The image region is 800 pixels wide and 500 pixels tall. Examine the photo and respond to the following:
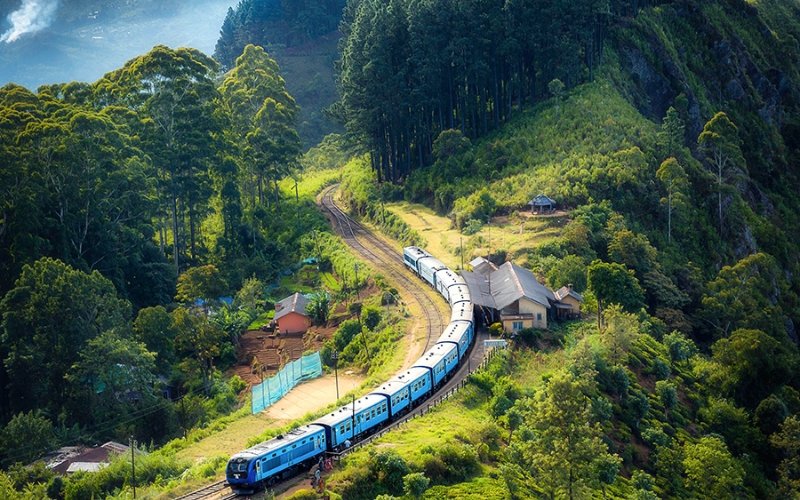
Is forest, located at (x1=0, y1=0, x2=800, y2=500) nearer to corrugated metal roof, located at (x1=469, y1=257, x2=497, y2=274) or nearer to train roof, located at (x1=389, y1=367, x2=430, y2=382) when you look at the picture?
corrugated metal roof, located at (x1=469, y1=257, x2=497, y2=274)

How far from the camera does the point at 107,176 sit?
3137 inches

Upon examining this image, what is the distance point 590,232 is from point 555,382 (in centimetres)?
4127

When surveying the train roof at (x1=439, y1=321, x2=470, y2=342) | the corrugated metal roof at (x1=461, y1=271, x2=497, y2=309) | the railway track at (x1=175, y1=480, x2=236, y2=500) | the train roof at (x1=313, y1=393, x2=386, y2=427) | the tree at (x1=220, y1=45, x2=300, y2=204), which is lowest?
the railway track at (x1=175, y1=480, x2=236, y2=500)

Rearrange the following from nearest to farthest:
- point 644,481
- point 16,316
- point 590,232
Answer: point 644,481 → point 16,316 → point 590,232

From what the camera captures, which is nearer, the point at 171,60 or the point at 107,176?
the point at 107,176

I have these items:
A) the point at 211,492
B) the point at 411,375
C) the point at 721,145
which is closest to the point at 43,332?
the point at 211,492

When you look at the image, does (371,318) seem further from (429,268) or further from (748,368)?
(748,368)

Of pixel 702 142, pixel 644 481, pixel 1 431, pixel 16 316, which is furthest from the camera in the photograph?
pixel 702 142

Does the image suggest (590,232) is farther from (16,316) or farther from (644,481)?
(16,316)

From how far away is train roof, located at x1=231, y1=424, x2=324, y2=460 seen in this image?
42.2 m

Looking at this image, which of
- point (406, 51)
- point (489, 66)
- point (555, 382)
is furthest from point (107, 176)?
point (555, 382)

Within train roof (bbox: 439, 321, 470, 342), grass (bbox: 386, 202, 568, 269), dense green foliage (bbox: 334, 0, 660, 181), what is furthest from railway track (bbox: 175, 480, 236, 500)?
dense green foliage (bbox: 334, 0, 660, 181)

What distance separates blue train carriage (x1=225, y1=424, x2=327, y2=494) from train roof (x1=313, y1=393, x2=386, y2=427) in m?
1.14

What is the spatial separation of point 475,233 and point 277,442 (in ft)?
147
